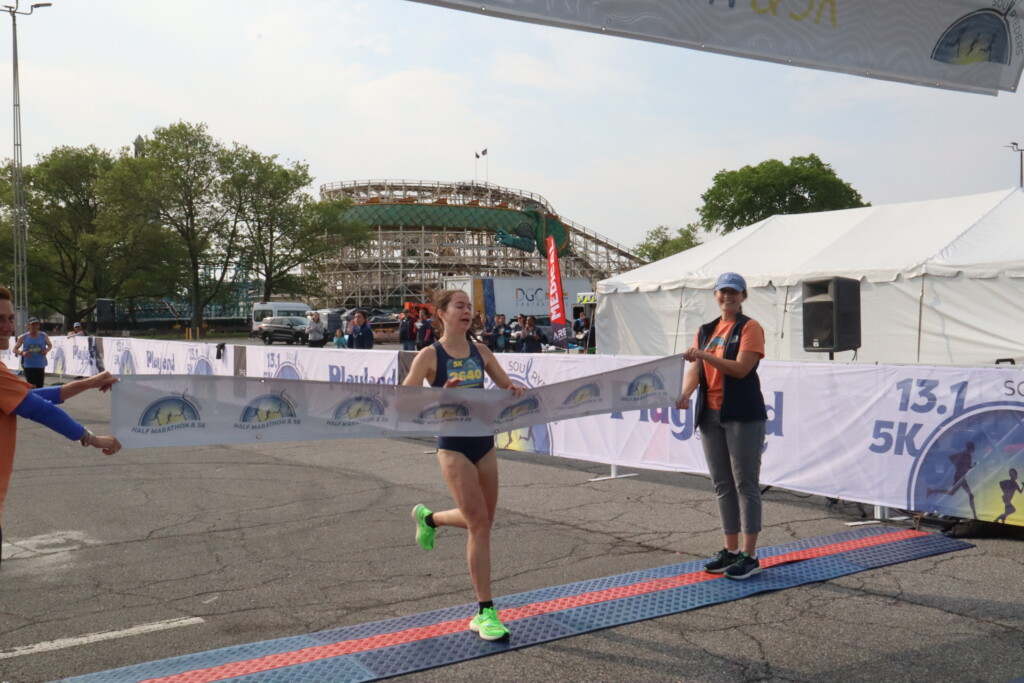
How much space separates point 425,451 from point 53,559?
580cm

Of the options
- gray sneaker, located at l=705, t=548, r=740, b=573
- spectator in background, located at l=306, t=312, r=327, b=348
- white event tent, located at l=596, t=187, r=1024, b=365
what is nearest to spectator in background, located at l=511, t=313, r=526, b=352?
spectator in background, located at l=306, t=312, r=327, b=348

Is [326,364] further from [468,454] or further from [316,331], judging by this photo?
[316,331]

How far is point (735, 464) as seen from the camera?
18.0 feet

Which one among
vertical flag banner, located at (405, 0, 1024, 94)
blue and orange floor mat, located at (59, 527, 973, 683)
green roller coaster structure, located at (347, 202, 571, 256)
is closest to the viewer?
blue and orange floor mat, located at (59, 527, 973, 683)

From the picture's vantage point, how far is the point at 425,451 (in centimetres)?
1172

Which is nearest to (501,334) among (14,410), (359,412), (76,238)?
(359,412)

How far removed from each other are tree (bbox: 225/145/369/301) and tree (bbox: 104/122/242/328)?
70 centimetres

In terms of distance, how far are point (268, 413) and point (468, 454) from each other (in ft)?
3.81

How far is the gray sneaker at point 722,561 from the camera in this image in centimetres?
566

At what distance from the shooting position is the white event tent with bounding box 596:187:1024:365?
49.8ft

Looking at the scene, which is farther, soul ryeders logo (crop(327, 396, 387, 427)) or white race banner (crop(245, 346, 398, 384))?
white race banner (crop(245, 346, 398, 384))

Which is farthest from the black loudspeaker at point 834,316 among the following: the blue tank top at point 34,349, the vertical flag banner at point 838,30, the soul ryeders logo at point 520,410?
the blue tank top at point 34,349

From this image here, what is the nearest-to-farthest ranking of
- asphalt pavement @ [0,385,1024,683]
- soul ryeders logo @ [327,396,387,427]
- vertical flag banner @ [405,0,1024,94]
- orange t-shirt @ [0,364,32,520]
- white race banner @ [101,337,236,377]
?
orange t-shirt @ [0,364,32,520] → asphalt pavement @ [0,385,1024,683] → soul ryeders logo @ [327,396,387,427] → vertical flag banner @ [405,0,1024,94] → white race banner @ [101,337,236,377]

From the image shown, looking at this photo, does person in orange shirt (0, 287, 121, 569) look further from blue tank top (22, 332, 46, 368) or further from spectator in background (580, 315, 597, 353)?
spectator in background (580, 315, 597, 353)
